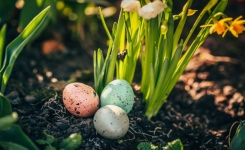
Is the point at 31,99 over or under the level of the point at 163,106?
over

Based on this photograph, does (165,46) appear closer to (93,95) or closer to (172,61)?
(172,61)

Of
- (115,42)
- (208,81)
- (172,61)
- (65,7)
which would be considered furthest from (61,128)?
(65,7)

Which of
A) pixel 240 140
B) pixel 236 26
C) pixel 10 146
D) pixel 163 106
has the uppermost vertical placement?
pixel 236 26

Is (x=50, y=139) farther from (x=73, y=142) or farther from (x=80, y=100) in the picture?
(x=80, y=100)

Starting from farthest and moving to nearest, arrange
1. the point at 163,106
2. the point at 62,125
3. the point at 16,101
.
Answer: the point at 163,106, the point at 16,101, the point at 62,125

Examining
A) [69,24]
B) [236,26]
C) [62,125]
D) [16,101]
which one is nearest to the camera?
[236,26]

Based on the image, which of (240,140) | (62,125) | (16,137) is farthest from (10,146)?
(240,140)

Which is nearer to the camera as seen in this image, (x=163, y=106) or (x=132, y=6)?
(x=132, y=6)
